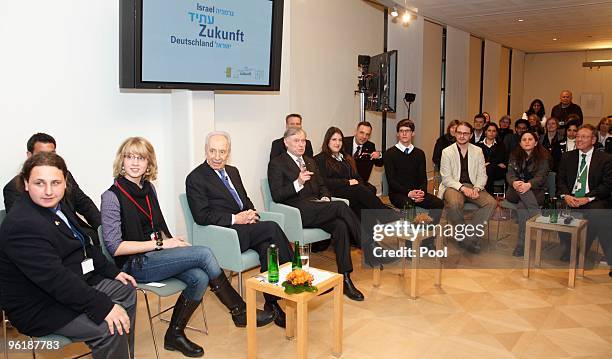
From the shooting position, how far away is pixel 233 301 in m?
3.56

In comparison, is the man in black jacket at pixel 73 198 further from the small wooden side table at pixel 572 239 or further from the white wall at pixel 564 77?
Result: the white wall at pixel 564 77

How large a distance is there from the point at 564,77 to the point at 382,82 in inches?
424

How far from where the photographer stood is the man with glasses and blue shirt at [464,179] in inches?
221

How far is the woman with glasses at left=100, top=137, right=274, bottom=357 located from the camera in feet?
10.4

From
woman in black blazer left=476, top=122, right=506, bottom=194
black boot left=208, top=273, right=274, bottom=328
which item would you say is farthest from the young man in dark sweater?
black boot left=208, top=273, right=274, bottom=328

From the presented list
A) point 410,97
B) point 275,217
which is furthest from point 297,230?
point 410,97

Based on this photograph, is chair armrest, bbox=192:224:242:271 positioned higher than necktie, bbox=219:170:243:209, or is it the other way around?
necktie, bbox=219:170:243:209

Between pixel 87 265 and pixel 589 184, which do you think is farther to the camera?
pixel 589 184

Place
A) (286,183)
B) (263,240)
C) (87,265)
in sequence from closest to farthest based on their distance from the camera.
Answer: (87,265) → (263,240) → (286,183)

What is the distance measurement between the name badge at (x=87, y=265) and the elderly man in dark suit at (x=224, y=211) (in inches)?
44.5

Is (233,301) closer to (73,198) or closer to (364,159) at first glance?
(73,198)

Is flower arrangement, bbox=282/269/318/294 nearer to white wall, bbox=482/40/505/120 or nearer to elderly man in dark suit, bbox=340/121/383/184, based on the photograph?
elderly man in dark suit, bbox=340/121/383/184

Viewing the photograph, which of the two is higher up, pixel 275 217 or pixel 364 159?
pixel 364 159

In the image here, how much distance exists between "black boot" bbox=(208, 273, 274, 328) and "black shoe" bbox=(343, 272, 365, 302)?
789mm
